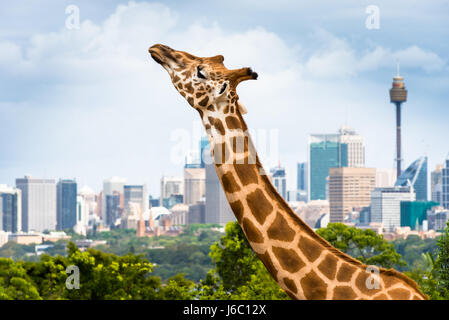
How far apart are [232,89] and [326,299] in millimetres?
1771

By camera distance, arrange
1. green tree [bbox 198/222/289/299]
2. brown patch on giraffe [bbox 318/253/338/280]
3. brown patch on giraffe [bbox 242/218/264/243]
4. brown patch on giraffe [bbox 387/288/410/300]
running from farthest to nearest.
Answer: green tree [bbox 198/222/289/299]
brown patch on giraffe [bbox 242/218/264/243]
brown patch on giraffe [bbox 318/253/338/280]
brown patch on giraffe [bbox 387/288/410/300]

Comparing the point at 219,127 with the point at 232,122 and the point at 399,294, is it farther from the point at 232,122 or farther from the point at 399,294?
the point at 399,294

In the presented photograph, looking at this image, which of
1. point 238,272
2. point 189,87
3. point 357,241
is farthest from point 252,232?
point 357,241

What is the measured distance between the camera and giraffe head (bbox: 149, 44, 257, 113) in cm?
595

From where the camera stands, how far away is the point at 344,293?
5734 mm

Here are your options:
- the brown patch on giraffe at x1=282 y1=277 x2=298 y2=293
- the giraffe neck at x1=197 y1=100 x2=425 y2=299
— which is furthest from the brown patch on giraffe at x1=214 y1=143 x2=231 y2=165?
the brown patch on giraffe at x1=282 y1=277 x2=298 y2=293

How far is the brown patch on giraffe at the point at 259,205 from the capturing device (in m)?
5.94

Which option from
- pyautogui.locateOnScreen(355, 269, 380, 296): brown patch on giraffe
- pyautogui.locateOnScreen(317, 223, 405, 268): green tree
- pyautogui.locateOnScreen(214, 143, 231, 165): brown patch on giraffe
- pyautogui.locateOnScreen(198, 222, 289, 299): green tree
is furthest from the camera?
pyautogui.locateOnScreen(317, 223, 405, 268): green tree

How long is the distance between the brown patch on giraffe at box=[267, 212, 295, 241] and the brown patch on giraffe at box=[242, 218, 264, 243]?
0.08m

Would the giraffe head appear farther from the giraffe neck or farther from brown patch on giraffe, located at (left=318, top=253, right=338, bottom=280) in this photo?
brown patch on giraffe, located at (left=318, top=253, right=338, bottom=280)

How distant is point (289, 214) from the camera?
5938 millimetres

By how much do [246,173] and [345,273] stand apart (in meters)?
1.08

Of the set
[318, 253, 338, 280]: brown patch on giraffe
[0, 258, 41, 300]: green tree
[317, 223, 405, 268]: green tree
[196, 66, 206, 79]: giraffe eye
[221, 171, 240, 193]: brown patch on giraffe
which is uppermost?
[196, 66, 206, 79]: giraffe eye
